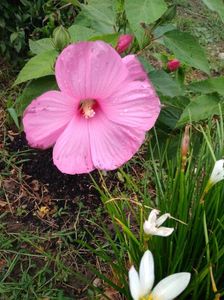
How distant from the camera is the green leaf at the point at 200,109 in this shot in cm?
97

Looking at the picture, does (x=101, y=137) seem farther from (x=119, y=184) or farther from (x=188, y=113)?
(x=119, y=184)

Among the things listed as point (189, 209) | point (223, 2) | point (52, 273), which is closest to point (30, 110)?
point (223, 2)

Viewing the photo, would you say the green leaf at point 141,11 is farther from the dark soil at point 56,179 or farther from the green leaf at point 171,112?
the dark soil at point 56,179

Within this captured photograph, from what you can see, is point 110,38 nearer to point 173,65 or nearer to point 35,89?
point 35,89

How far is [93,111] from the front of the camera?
85 centimetres

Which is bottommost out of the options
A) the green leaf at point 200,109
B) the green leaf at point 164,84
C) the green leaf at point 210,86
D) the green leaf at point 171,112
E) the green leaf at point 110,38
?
the green leaf at point 171,112

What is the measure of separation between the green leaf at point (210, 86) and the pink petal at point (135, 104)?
0.26 metres

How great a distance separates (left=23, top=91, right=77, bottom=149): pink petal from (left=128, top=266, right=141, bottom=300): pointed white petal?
251mm

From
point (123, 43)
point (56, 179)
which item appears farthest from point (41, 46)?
point (56, 179)

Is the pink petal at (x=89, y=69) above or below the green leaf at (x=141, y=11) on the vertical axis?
below

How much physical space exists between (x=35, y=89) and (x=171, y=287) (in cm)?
43

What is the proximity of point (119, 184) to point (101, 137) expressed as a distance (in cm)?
117

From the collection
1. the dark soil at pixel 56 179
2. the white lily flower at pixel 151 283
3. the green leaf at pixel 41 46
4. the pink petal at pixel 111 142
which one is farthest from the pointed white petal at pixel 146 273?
the dark soil at pixel 56 179

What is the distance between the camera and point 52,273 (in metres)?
1.66
